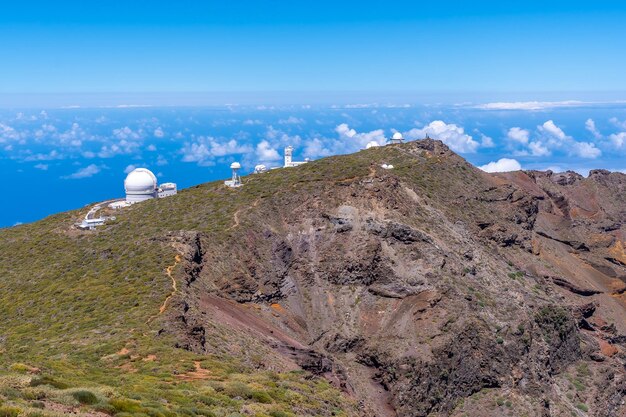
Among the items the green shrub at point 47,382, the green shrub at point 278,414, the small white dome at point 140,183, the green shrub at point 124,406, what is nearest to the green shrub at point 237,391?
the green shrub at point 278,414

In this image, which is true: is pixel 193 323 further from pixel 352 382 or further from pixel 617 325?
pixel 617 325

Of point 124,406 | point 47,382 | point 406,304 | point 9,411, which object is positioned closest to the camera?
point 9,411

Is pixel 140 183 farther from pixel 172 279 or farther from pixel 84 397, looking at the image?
pixel 84 397

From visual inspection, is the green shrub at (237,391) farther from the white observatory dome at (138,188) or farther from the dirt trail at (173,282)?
the white observatory dome at (138,188)

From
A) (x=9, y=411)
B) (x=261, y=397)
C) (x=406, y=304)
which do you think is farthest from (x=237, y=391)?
(x=406, y=304)

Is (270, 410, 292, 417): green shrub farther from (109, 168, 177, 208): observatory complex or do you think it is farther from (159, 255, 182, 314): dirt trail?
(109, 168, 177, 208): observatory complex

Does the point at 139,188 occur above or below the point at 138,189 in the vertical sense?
above
